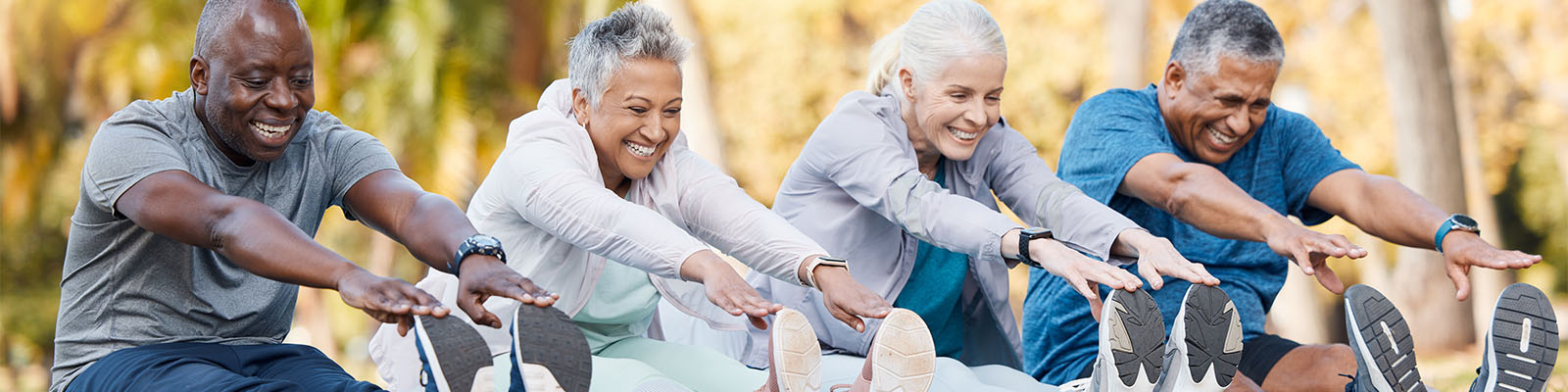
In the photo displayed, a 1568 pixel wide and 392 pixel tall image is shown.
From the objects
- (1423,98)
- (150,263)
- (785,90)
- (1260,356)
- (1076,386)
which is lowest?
(785,90)

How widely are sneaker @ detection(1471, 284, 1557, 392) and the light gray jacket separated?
0.84 m

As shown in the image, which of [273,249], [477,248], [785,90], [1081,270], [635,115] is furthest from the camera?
[785,90]

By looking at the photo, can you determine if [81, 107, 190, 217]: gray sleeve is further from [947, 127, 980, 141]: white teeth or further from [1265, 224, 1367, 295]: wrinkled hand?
[1265, 224, 1367, 295]: wrinkled hand

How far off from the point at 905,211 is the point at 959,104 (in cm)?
37

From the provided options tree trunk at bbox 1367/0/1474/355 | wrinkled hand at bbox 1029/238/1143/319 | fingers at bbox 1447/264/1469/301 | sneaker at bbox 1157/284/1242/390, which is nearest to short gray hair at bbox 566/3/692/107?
wrinkled hand at bbox 1029/238/1143/319

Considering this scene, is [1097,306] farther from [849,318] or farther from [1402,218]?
[1402,218]

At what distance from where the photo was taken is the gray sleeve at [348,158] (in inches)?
116

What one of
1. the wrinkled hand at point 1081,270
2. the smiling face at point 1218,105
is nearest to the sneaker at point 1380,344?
the wrinkled hand at point 1081,270

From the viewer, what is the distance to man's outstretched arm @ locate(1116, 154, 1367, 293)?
9.91 ft

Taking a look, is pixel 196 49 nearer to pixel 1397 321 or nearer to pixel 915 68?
pixel 915 68

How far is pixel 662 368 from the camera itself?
3.15 meters

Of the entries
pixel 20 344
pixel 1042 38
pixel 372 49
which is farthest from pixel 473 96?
pixel 20 344

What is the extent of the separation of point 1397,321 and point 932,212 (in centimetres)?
109

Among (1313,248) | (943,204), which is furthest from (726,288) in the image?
(1313,248)
